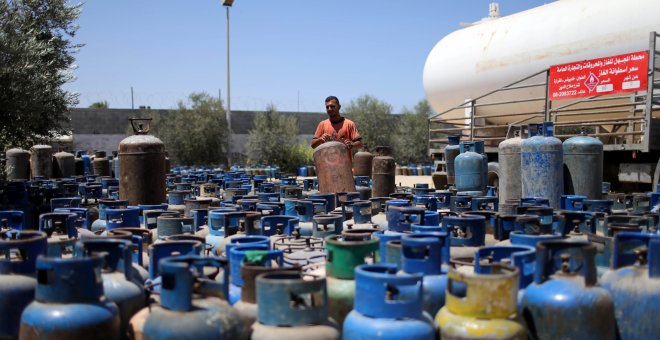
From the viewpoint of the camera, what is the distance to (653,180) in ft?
30.1

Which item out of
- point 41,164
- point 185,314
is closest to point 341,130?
point 185,314

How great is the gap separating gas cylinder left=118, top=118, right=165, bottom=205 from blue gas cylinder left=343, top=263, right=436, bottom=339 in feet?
18.0

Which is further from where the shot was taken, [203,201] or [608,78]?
[608,78]

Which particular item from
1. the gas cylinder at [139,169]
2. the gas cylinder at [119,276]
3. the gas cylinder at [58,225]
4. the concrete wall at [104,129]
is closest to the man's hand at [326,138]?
the gas cylinder at [139,169]

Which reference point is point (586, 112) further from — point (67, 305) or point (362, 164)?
point (67, 305)

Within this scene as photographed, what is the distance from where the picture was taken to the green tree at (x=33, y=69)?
9633 mm

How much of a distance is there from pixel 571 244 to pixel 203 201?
4204 mm

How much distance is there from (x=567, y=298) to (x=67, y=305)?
2.30 meters

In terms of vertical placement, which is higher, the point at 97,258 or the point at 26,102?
the point at 26,102

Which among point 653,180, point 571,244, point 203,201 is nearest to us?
point 571,244

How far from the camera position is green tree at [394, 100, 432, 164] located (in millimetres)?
31062

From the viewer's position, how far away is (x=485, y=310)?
2662mm

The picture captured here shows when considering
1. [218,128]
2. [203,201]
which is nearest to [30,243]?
[203,201]

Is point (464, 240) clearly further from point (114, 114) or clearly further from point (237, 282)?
point (114, 114)
